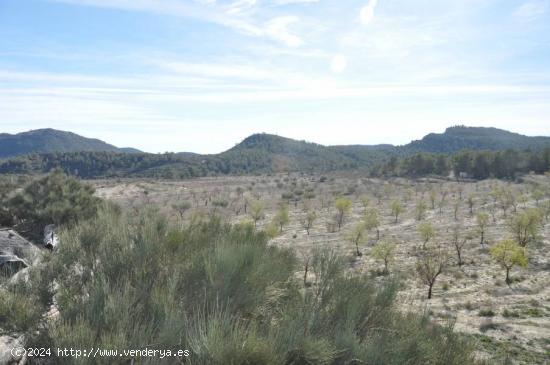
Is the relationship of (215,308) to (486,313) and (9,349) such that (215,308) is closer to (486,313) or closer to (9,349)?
(9,349)

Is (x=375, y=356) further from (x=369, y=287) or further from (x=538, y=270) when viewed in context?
(x=538, y=270)

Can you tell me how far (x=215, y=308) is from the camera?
4.59 metres

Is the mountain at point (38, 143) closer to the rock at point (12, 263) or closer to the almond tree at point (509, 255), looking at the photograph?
the rock at point (12, 263)

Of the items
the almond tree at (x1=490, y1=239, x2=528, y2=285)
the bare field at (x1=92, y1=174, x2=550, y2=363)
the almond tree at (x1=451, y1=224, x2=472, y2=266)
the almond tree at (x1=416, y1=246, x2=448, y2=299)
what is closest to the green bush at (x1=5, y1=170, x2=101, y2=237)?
the bare field at (x1=92, y1=174, x2=550, y2=363)

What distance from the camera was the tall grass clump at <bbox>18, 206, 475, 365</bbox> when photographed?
3.67m

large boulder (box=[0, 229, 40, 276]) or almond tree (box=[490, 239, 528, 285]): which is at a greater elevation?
large boulder (box=[0, 229, 40, 276])

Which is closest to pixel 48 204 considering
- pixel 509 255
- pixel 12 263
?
pixel 12 263

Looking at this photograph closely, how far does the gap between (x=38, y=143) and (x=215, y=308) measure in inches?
7974

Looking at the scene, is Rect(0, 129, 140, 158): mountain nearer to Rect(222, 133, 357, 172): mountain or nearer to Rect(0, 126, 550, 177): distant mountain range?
Rect(0, 126, 550, 177): distant mountain range

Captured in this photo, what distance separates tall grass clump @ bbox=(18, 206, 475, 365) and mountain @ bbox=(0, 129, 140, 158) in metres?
181

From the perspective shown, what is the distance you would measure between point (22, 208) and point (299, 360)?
623 inches

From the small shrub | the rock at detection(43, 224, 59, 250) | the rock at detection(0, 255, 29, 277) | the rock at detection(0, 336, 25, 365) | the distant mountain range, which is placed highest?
the distant mountain range

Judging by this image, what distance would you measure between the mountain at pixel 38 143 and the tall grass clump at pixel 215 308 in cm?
18087

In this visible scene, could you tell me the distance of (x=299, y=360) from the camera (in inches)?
160
